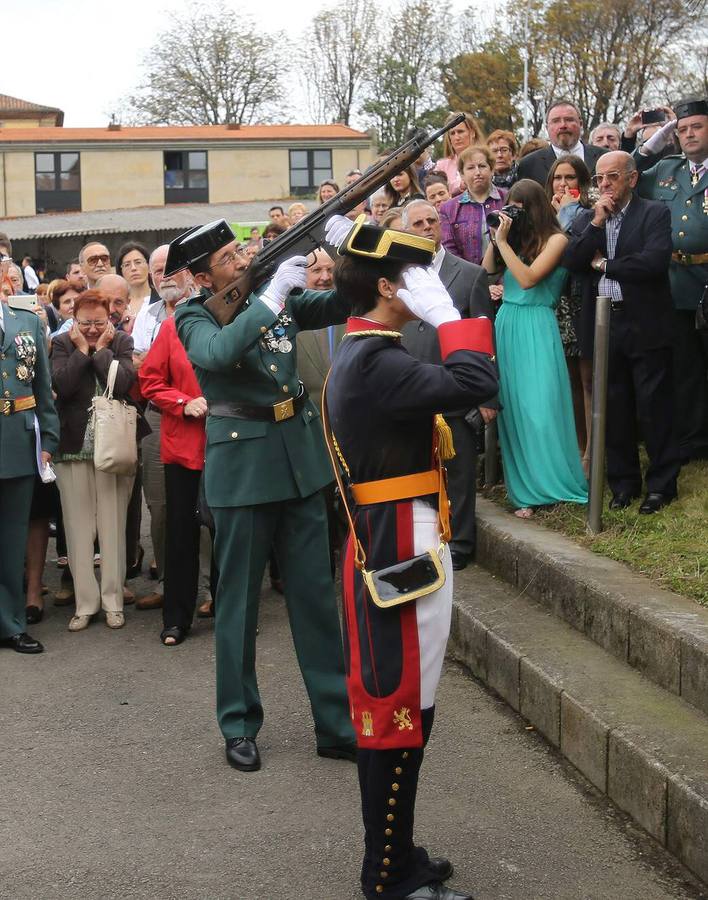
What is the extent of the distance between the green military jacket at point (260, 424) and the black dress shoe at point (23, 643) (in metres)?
2.27

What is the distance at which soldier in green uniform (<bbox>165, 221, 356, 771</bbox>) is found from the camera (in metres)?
5.12

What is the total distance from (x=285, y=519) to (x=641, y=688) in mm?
1620

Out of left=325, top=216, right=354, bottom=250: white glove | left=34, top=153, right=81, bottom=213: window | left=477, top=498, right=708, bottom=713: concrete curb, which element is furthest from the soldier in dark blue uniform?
left=34, top=153, right=81, bottom=213: window

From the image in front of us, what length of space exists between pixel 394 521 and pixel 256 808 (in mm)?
1496

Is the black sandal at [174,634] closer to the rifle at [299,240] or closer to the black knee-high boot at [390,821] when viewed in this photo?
the rifle at [299,240]

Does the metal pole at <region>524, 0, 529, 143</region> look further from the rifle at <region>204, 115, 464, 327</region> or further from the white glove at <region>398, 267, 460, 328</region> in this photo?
the white glove at <region>398, 267, 460, 328</region>

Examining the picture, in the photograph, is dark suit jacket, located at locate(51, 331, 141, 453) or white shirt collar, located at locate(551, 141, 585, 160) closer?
dark suit jacket, located at locate(51, 331, 141, 453)

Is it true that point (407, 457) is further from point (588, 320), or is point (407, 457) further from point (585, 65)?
point (585, 65)

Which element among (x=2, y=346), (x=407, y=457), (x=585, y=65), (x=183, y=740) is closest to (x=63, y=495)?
(x=2, y=346)

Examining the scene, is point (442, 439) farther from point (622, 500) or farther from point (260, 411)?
point (622, 500)

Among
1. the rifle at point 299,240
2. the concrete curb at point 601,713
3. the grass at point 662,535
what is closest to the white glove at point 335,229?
the rifle at point 299,240

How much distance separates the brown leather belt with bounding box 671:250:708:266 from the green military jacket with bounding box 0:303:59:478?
3.85 metres

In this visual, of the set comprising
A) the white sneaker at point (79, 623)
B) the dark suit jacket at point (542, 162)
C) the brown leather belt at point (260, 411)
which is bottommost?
the white sneaker at point (79, 623)

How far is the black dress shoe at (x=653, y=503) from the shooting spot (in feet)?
22.1
